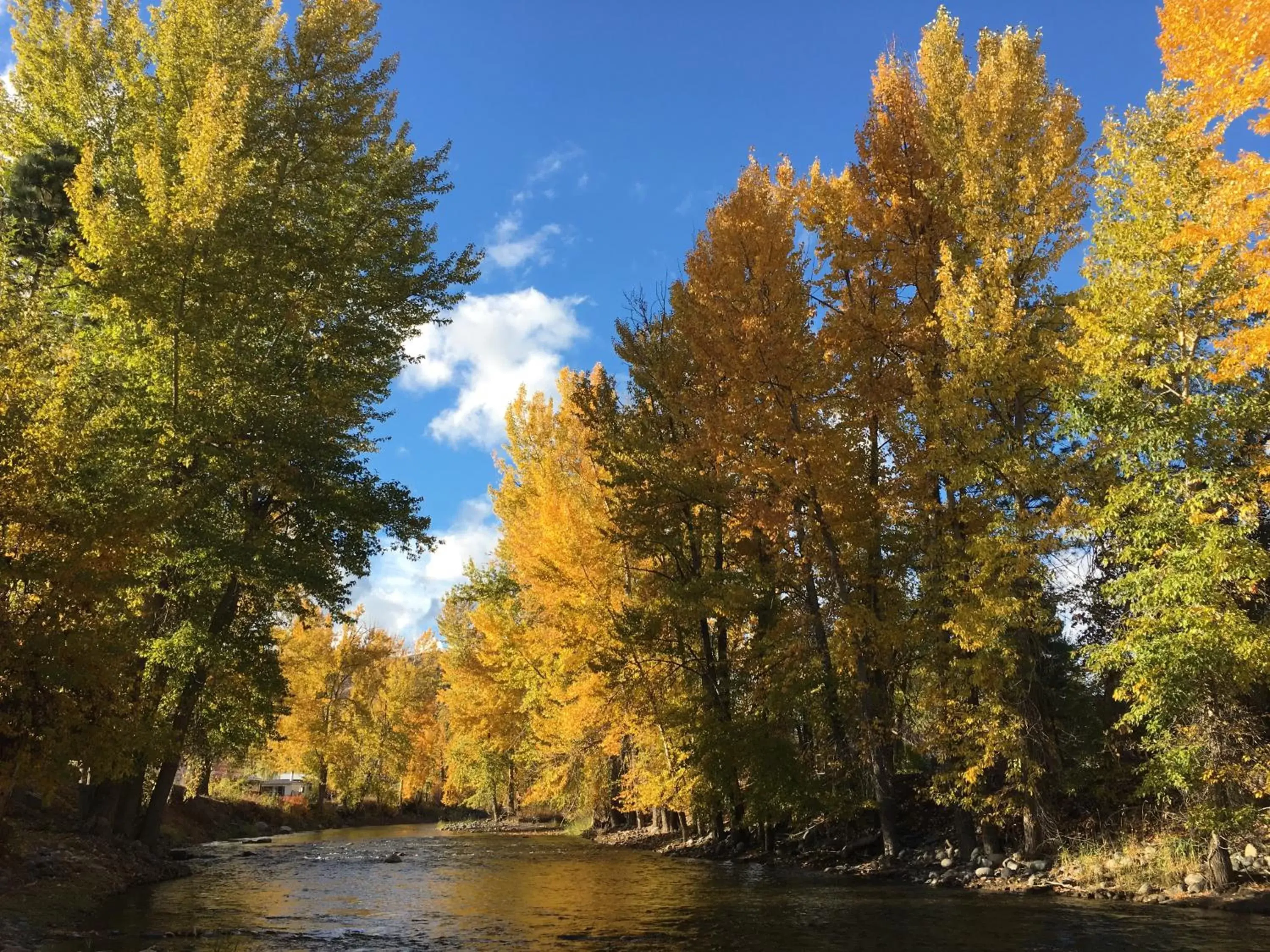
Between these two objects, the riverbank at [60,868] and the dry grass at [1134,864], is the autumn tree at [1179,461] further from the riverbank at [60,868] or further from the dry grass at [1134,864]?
the riverbank at [60,868]

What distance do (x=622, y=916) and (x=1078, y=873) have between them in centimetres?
656

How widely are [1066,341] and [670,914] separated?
35.4ft

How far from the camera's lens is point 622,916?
10.2 metres

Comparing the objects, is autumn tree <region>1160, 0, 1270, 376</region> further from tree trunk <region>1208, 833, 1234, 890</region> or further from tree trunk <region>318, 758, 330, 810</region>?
tree trunk <region>318, 758, 330, 810</region>

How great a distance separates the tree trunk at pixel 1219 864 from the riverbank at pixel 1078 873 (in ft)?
0.28

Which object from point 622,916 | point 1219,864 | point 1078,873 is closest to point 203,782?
point 622,916

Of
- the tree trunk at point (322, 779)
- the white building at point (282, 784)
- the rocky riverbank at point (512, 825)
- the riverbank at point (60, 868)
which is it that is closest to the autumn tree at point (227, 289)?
the riverbank at point (60, 868)

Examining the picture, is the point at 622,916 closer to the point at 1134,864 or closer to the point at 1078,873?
the point at 1078,873

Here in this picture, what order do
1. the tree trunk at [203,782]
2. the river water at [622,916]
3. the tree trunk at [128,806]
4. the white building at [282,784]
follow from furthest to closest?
the white building at [282,784]
the tree trunk at [203,782]
the tree trunk at [128,806]
the river water at [622,916]

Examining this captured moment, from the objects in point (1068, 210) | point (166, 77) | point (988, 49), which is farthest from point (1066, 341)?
point (166, 77)

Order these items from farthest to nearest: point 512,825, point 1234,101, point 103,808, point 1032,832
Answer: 1. point 512,825
2. point 103,808
3. point 1032,832
4. point 1234,101

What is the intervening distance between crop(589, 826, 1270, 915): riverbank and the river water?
0.56 meters

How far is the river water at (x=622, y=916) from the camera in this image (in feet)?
26.3

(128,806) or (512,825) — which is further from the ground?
(128,806)
